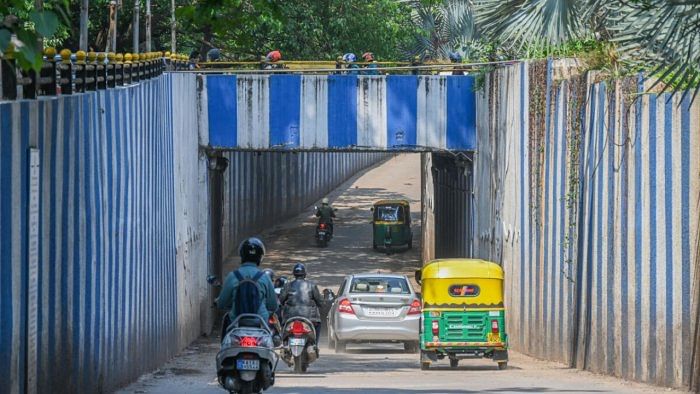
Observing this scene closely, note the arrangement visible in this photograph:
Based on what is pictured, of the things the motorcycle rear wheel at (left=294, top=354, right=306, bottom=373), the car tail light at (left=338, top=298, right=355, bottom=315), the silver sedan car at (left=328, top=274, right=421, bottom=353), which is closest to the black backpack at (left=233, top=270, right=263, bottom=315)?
the motorcycle rear wheel at (left=294, top=354, right=306, bottom=373)

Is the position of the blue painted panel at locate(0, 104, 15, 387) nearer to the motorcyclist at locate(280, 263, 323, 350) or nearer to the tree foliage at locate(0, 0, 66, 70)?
the tree foliage at locate(0, 0, 66, 70)

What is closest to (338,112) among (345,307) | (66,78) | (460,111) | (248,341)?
(460,111)

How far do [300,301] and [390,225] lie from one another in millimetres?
31824

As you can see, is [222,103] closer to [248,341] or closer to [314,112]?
[314,112]

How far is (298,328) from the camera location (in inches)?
787

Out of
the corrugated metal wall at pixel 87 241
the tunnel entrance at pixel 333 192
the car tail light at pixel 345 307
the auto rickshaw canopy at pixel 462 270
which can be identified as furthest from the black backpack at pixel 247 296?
the tunnel entrance at pixel 333 192

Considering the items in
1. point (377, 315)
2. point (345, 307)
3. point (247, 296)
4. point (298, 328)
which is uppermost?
point (247, 296)

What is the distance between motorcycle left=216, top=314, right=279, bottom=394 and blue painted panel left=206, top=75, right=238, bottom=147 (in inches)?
841

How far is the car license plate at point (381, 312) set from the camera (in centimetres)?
2647

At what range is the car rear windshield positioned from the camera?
88.6 feet

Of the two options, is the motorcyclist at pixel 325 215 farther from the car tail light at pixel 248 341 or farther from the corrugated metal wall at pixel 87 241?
the car tail light at pixel 248 341

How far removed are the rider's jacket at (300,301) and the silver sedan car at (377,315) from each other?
19.0 feet

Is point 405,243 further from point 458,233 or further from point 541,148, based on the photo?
point 541,148

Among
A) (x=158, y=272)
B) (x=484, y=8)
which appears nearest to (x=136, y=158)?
(x=158, y=272)
